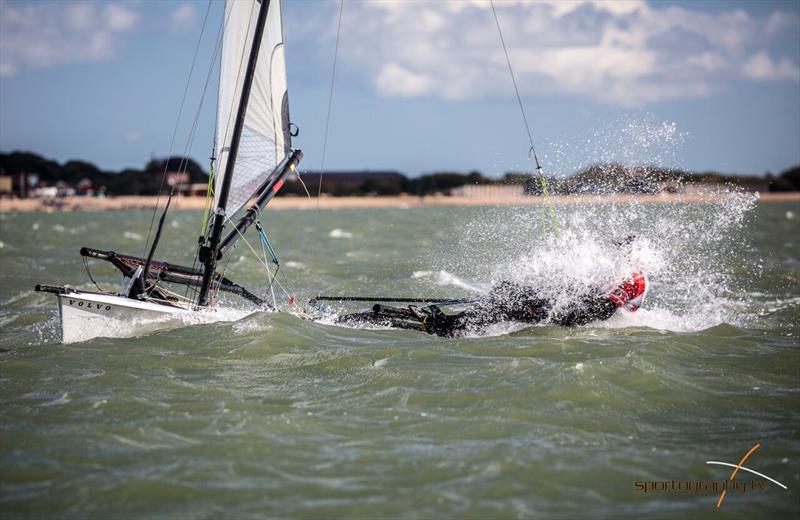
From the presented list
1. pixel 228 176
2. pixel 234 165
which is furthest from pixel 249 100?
pixel 228 176

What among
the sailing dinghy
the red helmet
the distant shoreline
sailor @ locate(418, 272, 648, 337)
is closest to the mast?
the sailing dinghy

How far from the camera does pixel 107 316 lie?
519 inches

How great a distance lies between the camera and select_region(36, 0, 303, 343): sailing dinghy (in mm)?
13518

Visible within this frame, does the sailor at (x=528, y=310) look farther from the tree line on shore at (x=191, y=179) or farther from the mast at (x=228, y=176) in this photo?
the tree line on shore at (x=191, y=179)

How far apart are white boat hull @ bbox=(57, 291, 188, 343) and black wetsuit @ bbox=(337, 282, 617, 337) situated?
10.2 ft

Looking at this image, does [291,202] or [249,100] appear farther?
[291,202]

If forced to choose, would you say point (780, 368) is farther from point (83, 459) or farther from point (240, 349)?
point (83, 459)

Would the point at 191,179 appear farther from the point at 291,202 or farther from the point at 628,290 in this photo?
the point at 628,290

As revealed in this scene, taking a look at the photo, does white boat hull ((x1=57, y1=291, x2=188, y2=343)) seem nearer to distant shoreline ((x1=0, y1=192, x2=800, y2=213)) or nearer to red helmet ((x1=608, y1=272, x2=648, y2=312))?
red helmet ((x1=608, y1=272, x2=648, y2=312))

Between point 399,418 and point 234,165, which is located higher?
point 234,165

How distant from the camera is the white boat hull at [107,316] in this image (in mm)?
12891

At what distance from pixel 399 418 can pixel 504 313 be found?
15.6 ft

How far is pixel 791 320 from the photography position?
629 inches

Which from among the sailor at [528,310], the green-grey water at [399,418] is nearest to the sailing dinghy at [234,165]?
the green-grey water at [399,418]
